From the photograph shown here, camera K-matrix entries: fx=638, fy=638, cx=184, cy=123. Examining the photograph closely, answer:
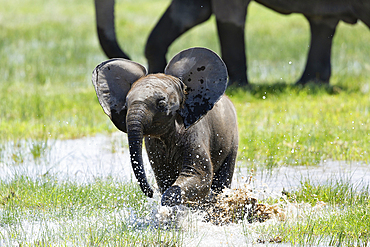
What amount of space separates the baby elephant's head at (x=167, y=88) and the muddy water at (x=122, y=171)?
67 centimetres

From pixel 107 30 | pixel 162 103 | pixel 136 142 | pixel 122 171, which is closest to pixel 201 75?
pixel 162 103

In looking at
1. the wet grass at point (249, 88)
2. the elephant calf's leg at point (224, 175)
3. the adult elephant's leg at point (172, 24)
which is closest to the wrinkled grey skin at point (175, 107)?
the elephant calf's leg at point (224, 175)

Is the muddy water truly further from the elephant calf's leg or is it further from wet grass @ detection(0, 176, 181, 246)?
wet grass @ detection(0, 176, 181, 246)

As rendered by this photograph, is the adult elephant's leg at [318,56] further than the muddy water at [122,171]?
Yes

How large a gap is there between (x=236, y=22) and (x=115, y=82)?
20.4 ft

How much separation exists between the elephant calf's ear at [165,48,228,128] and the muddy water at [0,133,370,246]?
2.76ft

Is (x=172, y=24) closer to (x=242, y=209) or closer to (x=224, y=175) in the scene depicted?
(x=224, y=175)

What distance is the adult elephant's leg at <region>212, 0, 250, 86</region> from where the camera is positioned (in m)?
10.2

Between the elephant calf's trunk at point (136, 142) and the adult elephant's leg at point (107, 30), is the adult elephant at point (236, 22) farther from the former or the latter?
the elephant calf's trunk at point (136, 142)

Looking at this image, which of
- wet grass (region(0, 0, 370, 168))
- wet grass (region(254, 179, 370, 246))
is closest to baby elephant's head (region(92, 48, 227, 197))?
wet grass (region(254, 179, 370, 246))

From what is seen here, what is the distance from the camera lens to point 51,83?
12570mm

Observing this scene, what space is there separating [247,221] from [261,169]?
1605 millimetres

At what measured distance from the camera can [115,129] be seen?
838 centimetres

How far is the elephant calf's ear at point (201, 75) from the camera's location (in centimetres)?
441
